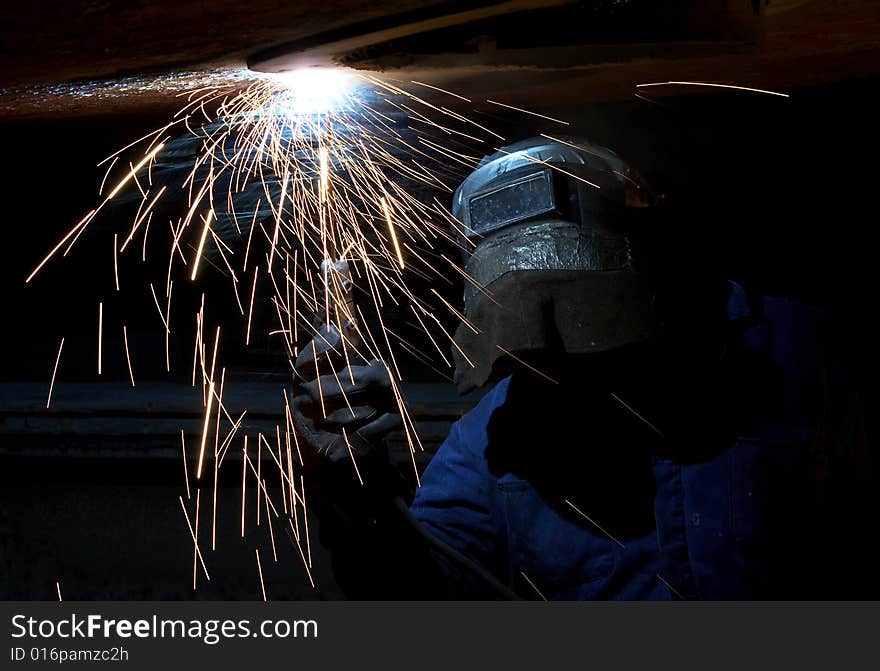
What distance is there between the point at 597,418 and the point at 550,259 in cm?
49

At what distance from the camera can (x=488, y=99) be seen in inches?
62.4

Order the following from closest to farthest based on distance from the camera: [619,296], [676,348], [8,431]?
[619,296]
[676,348]
[8,431]

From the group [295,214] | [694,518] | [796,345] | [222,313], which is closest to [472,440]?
[694,518]

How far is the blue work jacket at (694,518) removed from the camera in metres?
1.64

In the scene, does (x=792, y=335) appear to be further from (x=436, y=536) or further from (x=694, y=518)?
(x=436, y=536)

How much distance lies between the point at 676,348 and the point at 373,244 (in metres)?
1.31

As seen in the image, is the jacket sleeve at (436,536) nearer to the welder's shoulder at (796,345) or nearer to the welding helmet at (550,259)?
the welding helmet at (550,259)

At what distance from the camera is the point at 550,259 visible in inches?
62.7

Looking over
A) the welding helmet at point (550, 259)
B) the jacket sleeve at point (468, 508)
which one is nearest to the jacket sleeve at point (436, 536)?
the jacket sleeve at point (468, 508)

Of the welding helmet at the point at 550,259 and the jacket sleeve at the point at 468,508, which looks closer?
the welding helmet at the point at 550,259

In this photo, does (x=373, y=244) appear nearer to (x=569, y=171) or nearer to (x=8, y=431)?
(x=569, y=171)

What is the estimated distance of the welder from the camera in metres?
1.60

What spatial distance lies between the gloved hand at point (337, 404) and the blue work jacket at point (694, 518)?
33cm
